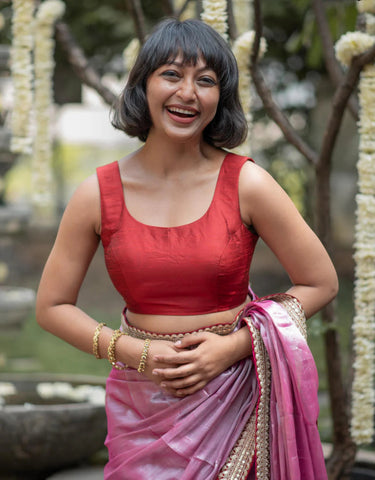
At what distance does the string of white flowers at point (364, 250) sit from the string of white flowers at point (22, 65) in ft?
4.50

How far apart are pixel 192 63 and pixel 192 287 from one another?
0.60m

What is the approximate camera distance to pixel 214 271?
6.48 ft

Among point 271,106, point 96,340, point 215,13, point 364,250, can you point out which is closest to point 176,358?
point 96,340

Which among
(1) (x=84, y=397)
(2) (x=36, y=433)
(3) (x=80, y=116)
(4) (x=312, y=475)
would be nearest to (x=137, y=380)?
(4) (x=312, y=475)

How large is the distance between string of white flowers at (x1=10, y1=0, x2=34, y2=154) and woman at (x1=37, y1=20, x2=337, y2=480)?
127 cm

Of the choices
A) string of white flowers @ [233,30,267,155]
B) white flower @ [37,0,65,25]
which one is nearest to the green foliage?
white flower @ [37,0,65,25]

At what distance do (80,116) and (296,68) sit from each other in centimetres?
502

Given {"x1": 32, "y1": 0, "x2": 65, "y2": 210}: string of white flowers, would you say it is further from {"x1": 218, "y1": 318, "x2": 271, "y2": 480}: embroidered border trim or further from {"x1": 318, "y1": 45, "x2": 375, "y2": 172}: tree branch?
{"x1": 218, "y1": 318, "x2": 271, "y2": 480}: embroidered border trim

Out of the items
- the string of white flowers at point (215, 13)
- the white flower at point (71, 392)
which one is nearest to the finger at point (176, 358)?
the string of white flowers at point (215, 13)

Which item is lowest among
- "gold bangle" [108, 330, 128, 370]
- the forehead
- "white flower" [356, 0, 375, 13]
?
"gold bangle" [108, 330, 128, 370]

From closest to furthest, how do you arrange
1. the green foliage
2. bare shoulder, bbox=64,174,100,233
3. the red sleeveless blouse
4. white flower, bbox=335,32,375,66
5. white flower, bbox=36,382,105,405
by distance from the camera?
1. the red sleeveless blouse
2. bare shoulder, bbox=64,174,100,233
3. white flower, bbox=335,32,375,66
4. white flower, bbox=36,382,105,405
5. the green foliage

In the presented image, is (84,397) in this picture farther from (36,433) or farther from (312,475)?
(312,475)

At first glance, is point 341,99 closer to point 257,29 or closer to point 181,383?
point 257,29

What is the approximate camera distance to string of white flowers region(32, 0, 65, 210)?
342 cm
